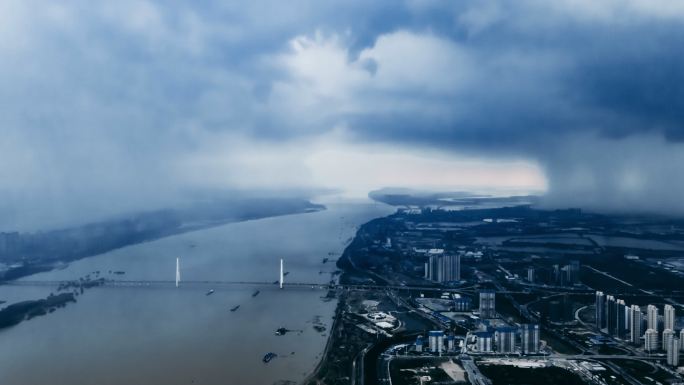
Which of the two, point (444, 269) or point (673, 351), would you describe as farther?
point (444, 269)

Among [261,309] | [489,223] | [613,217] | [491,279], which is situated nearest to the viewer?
[261,309]

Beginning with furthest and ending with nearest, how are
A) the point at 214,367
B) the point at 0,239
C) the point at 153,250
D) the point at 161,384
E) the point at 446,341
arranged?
1. the point at 153,250
2. the point at 0,239
3. the point at 446,341
4. the point at 214,367
5. the point at 161,384

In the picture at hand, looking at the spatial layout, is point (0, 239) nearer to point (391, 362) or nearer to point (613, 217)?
point (391, 362)

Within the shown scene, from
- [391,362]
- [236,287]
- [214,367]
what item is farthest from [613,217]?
[214,367]

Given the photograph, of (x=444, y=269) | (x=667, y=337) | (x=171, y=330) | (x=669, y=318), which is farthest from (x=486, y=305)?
(x=171, y=330)

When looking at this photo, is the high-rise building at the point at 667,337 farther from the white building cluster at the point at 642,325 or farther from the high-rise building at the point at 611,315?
the high-rise building at the point at 611,315

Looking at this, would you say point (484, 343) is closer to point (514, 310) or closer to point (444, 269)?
point (514, 310)

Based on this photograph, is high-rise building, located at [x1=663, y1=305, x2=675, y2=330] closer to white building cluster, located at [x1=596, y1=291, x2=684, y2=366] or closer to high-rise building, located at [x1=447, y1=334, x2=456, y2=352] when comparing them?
white building cluster, located at [x1=596, y1=291, x2=684, y2=366]
